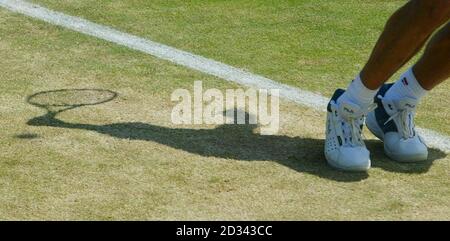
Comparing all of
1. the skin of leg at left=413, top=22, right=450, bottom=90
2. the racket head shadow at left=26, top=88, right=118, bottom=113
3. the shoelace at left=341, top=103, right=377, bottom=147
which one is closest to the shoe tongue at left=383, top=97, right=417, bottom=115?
the skin of leg at left=413, top=22, right=450, bottom=90

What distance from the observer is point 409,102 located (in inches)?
189

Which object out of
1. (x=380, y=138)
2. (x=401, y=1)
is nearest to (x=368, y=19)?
(x=401, y=1)

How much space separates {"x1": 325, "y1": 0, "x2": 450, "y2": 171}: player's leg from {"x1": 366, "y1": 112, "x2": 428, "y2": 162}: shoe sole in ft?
0.68

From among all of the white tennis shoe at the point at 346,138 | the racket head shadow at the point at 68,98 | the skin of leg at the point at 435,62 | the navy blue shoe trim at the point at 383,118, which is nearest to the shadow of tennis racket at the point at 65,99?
the racket head shadow at the point at 68,98

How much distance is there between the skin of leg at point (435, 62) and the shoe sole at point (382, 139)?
0.33 meters

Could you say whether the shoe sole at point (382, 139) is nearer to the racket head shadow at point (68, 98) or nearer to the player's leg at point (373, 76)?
the player's leg at point (373, 76)

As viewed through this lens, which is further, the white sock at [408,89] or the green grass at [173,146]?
the white sock at [408,89]

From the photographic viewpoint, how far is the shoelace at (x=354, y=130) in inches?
183

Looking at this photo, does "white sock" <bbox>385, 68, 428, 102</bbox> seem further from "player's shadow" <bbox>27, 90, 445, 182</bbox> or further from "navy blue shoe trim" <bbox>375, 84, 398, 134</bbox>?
"player's shadow" <bbox>27, 90, 445, 182</bbox>

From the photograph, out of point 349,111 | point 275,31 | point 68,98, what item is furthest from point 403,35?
point 275,31

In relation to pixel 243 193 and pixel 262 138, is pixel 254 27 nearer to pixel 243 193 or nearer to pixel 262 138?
pixel 262 138

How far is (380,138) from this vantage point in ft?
16.1

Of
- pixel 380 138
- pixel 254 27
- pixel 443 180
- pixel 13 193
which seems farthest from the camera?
pixel 254 27

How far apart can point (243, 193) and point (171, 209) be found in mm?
375
